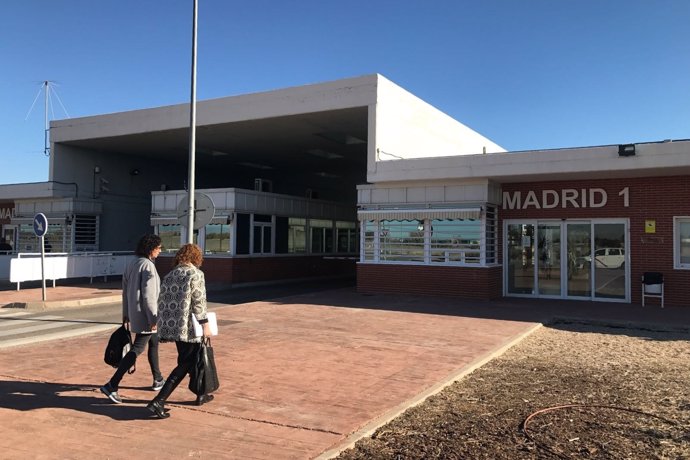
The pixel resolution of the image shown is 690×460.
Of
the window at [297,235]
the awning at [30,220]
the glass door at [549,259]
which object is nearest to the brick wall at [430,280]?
the glass door at [549,259]

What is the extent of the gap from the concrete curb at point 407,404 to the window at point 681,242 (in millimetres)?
8033

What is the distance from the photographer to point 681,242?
14.6m

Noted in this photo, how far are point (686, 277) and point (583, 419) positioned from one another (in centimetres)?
1131

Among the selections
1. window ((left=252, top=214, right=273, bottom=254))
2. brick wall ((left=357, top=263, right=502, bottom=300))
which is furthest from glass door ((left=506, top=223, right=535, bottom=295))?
window ((left=252, top=214, right=273, bottom=254))

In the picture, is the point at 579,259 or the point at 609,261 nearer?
the point at 609,261

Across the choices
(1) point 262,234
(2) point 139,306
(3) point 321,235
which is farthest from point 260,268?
(2) point 139,306

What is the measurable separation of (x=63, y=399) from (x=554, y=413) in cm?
502

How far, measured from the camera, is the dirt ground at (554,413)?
177 inches

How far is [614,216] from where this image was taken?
602 inches

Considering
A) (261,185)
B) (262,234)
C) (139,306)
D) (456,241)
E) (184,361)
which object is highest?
(261,185)

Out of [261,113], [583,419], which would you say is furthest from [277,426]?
[261,113]

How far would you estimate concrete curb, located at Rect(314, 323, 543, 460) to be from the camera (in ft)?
14.9

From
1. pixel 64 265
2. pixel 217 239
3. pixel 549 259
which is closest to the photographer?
pixel 549 259

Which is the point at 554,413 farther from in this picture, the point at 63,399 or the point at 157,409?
the point at 63,399
